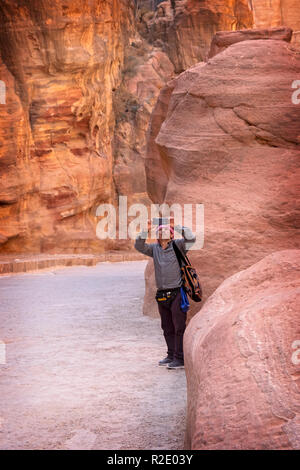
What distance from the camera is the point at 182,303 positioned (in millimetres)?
5777

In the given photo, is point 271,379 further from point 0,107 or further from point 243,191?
point 0,107

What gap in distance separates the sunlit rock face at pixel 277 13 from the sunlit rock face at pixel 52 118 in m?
6.51

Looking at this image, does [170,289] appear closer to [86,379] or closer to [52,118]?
[86,379]

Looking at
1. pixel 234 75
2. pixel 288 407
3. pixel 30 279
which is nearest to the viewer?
pixel 288 407

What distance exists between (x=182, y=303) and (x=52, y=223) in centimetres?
1696

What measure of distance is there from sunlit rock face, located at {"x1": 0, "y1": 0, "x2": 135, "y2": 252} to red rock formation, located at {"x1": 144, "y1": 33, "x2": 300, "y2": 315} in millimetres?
12672

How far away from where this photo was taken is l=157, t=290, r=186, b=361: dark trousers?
5.79 meters

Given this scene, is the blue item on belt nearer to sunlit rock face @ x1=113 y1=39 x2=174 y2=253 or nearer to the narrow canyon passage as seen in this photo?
the narrow canyon passage

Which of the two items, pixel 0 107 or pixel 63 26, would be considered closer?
pixel 0 107

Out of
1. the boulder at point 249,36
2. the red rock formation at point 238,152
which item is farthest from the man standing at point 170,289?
the boulder at point 249,36

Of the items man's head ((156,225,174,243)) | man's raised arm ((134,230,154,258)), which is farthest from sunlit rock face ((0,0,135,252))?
man's head ((156,225,174,243))

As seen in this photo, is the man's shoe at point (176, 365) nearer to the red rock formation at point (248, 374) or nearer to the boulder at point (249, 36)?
the red rock formation at point (248, 374)

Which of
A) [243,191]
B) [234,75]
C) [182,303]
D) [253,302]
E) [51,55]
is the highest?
[51,55]

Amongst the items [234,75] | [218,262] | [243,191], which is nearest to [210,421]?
[218,262]
